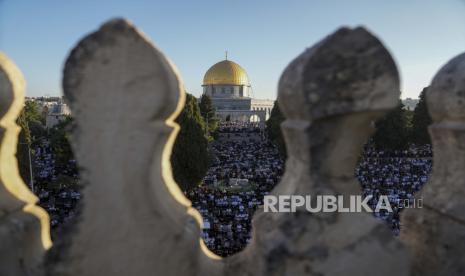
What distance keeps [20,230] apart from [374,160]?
31.8 metres

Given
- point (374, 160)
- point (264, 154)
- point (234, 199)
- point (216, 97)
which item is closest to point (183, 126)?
point (234, 199)

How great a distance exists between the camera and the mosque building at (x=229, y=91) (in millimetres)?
81688

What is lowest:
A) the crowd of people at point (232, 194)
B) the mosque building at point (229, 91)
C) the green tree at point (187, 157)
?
the crowd of people at point (232, 194)

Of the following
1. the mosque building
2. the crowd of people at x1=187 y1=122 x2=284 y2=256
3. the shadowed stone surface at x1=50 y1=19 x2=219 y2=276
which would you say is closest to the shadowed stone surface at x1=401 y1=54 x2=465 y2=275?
the shadowed stone surface at x1=50 y1=19 x2=219 y2=276

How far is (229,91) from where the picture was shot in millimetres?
83250

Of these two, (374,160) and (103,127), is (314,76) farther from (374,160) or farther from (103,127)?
(374,160)

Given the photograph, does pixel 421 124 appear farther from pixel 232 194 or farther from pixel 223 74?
pixel 223 74

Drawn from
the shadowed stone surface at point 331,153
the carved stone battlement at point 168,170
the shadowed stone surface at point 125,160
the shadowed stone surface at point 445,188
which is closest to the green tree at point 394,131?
the shadowed stone surface at point 445,188

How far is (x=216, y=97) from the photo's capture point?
82.3 metres

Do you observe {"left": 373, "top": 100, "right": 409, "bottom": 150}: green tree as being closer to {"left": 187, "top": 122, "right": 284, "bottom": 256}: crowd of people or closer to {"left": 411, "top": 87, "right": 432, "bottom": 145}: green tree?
{"left": 411, "top": 87, "right": 432, "bottom": 145}: green tree

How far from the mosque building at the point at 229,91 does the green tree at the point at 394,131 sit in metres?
50.6

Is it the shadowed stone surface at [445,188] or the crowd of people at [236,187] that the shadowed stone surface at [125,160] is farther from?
the crowd of people at [236,187]

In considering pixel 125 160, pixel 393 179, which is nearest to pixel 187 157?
pixel 393 179

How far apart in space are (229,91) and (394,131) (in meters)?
56.1
